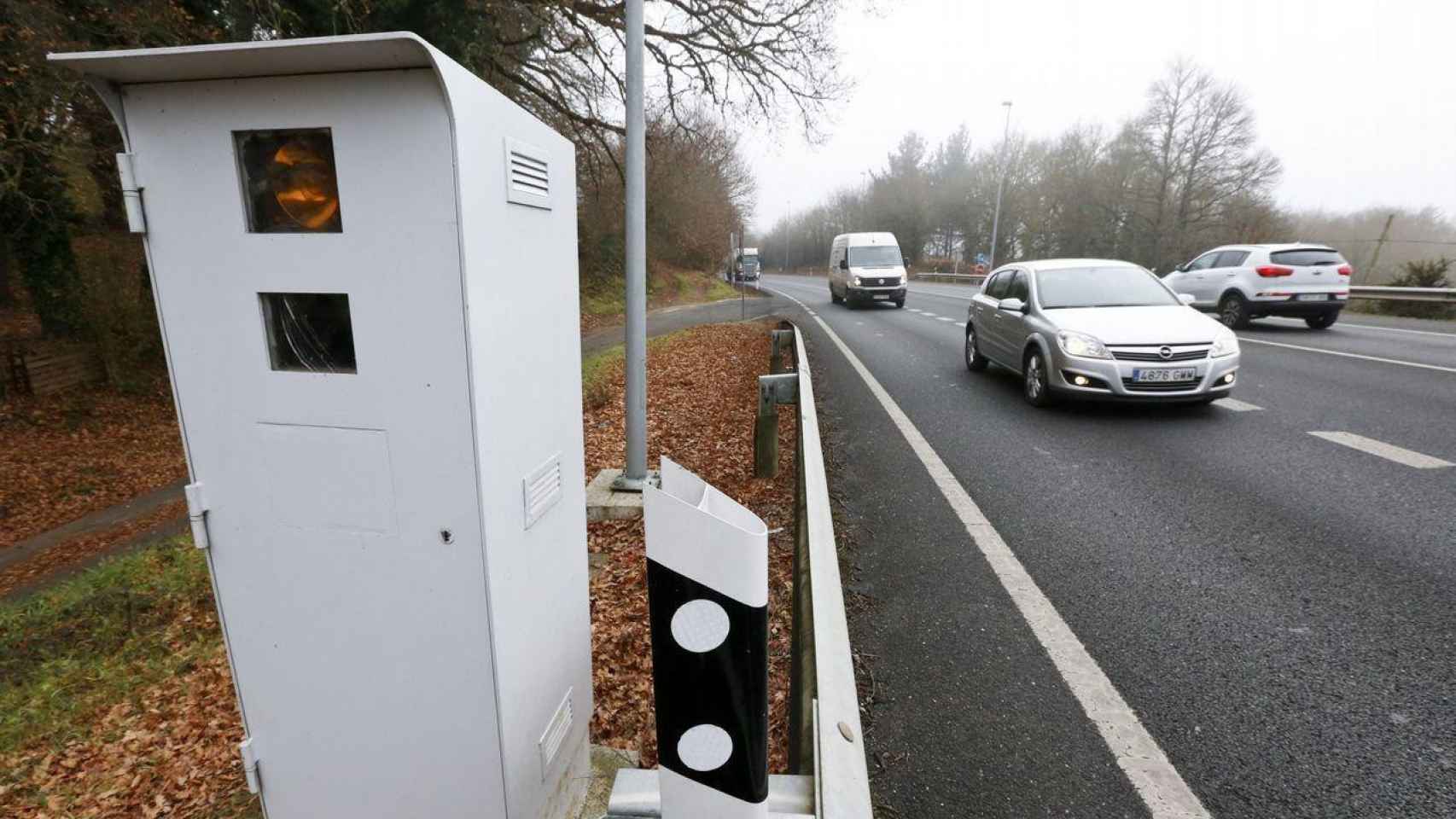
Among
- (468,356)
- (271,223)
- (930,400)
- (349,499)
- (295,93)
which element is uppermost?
(295,93)

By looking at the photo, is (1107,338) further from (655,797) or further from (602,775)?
(655,797)

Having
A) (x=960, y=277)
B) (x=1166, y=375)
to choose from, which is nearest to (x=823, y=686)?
(x=1166, y=375)

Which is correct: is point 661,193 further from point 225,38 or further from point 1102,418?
point 1102,418

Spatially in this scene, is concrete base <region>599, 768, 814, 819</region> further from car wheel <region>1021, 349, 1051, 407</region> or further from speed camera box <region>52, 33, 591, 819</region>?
car wheel <region>1021, 349, 1051, 407</region>

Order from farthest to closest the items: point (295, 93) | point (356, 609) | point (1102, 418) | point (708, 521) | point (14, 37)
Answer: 1. point (14, 37)
2. point (1102, 418)
3. point (356, 609)
4. point (295, 93)
5. point (708, 521)

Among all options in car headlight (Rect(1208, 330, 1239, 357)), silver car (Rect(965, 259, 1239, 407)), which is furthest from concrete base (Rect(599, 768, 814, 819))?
car headlight (Rect(1208, 330, 1239, 357))

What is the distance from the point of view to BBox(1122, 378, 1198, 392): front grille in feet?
22.7

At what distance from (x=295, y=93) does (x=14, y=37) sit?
10724mm

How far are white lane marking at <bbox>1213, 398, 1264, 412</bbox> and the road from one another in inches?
15.3

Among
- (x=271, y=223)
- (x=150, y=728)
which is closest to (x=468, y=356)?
(x=271, y=223)

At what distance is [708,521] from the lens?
4.58 ft

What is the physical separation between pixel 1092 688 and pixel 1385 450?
5.11 meters

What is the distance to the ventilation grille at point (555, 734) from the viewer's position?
188cm

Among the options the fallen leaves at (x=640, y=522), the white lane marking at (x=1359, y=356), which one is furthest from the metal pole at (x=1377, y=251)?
the fallen leaves at (x=640, y=522)
